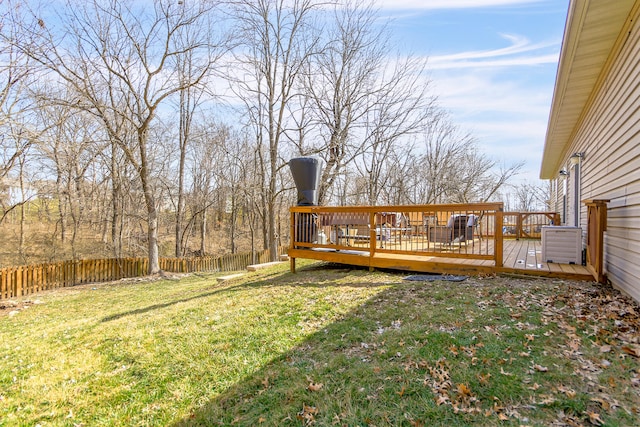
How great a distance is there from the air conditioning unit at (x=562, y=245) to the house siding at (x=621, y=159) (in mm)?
524

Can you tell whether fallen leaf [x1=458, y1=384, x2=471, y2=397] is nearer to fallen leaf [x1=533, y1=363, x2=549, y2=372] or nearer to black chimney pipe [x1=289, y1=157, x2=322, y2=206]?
fallen leaf [x1=533, y1=363, x2=549, y2=372]

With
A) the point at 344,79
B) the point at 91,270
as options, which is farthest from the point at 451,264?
the point at 91,270

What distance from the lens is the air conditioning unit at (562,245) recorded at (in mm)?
5082

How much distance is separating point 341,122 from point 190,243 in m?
14.1

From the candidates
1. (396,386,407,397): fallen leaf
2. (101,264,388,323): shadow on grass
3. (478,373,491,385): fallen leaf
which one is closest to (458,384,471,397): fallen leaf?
(478,373,491,385): fallen leaf

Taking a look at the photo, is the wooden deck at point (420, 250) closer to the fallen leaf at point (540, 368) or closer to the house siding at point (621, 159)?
the house siding at point (621, 159)

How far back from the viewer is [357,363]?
2.63 meters

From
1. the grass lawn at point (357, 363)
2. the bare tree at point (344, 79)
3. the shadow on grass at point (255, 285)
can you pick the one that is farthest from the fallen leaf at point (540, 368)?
the bare tree at point (344, 79)

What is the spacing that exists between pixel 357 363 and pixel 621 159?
4176mm

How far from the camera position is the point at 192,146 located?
1767cm

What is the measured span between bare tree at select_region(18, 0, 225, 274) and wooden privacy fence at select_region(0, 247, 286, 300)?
1.47m

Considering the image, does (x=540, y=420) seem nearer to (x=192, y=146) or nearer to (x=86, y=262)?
(x=86, y=262)

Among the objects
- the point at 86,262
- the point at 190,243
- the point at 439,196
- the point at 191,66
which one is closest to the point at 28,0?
the point at 191,66

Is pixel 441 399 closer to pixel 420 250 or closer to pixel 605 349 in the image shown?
pixel 605 349
